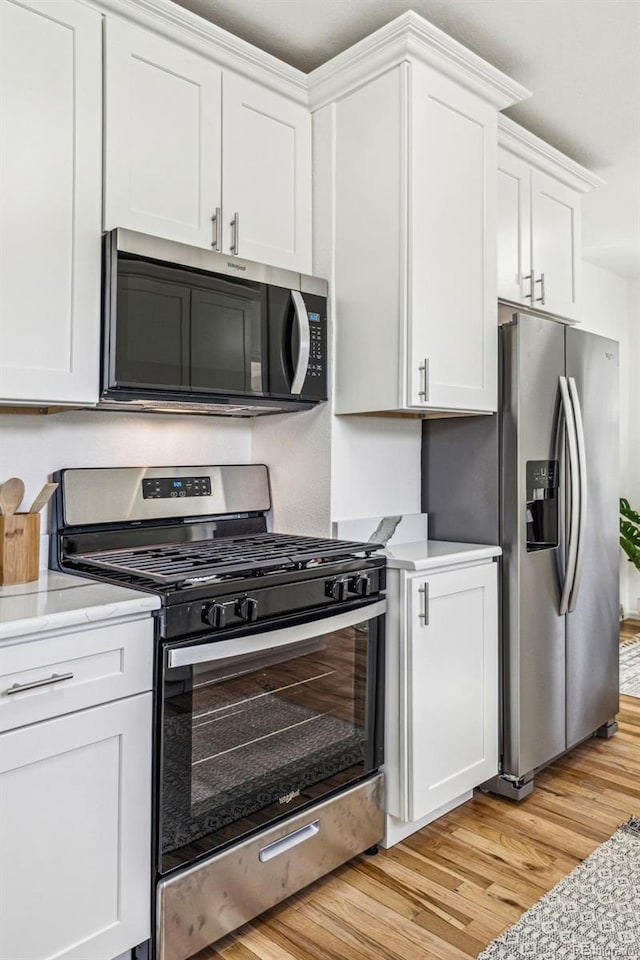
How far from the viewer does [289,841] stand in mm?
1854

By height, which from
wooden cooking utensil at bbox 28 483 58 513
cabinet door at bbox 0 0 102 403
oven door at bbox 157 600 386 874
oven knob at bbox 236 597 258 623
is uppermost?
cabinet door at bbox 0 0 102 403

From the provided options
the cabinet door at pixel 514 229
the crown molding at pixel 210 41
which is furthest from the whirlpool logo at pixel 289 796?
the crown molding at pixel 210 41

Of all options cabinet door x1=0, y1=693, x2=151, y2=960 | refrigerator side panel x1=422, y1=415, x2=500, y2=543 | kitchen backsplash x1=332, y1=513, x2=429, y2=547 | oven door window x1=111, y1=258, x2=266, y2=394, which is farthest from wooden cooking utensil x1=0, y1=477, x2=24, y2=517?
refrigerator side panel x1=422, y1=415, x2=500, y2=543

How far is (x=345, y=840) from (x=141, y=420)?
145 cm

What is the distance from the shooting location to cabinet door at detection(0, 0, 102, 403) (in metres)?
1.68

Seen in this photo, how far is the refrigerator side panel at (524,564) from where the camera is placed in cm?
248

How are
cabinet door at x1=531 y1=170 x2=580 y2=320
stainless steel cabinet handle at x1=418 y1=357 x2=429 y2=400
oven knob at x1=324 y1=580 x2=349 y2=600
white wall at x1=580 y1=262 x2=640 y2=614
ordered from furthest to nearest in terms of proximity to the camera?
white wall at x1=580 y1=262 x2=640 y2=614 → cabinet door at x1=531 y1=170 x2=580 y2=320 → stainless steel cabinet handle at x1=418 y1=357 x2=429 y2=400 → oven knob at x1=324 y1=580 x2=349 y2=600

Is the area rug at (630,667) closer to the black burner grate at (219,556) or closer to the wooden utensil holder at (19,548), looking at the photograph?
the black burner grate at (219,556)

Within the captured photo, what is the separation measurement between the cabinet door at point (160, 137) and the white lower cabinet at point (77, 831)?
1.17 m

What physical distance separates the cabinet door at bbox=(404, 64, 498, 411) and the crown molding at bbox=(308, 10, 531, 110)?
0.04 meters

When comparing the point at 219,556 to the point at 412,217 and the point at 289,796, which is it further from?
the point at 412,217

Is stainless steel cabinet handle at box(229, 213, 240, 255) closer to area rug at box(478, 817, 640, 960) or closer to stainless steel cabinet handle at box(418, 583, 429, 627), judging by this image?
stainless steel cabinet handle at box(418, 583, 429, 627)

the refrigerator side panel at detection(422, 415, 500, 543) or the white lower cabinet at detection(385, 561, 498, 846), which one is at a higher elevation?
the refrigerator side panel at detection(422, 415, 500, 543)

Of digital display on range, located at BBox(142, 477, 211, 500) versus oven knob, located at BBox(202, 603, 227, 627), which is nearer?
oven knob, located at BBox(202, 603, 227, 627)
